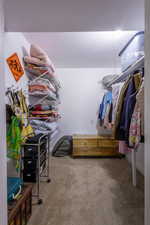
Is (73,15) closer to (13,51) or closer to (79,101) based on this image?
(13,51)

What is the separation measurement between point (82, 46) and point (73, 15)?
1297 mm

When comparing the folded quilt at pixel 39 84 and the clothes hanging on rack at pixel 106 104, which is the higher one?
the folded quilt at pixel 39 84

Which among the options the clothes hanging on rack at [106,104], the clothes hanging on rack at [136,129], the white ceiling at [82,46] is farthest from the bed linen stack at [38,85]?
the clothes hanging on rack at [136,129]

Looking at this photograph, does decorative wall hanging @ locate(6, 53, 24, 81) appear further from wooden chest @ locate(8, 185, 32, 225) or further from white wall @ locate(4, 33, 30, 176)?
wooden chest @ locate(8, 185, 32, 225)

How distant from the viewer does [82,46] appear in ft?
8.02

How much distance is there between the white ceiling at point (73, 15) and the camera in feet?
3.56

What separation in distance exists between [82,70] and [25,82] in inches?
74.6

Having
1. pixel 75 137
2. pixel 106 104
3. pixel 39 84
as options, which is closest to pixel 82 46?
pixel 39 84

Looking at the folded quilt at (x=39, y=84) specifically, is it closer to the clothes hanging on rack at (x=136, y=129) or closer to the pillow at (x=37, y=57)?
the pillow at (x=37, y=57)

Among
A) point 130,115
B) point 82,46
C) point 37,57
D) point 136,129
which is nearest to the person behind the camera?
point 136,129

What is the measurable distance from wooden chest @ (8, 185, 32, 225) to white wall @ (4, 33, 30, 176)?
0.37 metres

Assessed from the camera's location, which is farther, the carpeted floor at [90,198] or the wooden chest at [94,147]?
the wooden chest at [94,147]

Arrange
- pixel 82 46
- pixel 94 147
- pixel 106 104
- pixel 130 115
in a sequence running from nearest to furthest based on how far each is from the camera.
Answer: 1. pixel 130 115
2. pixel 82 46
3. pixel 106 104
4. pixel 94 147

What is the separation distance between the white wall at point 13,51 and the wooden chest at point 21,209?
373 millimetres
